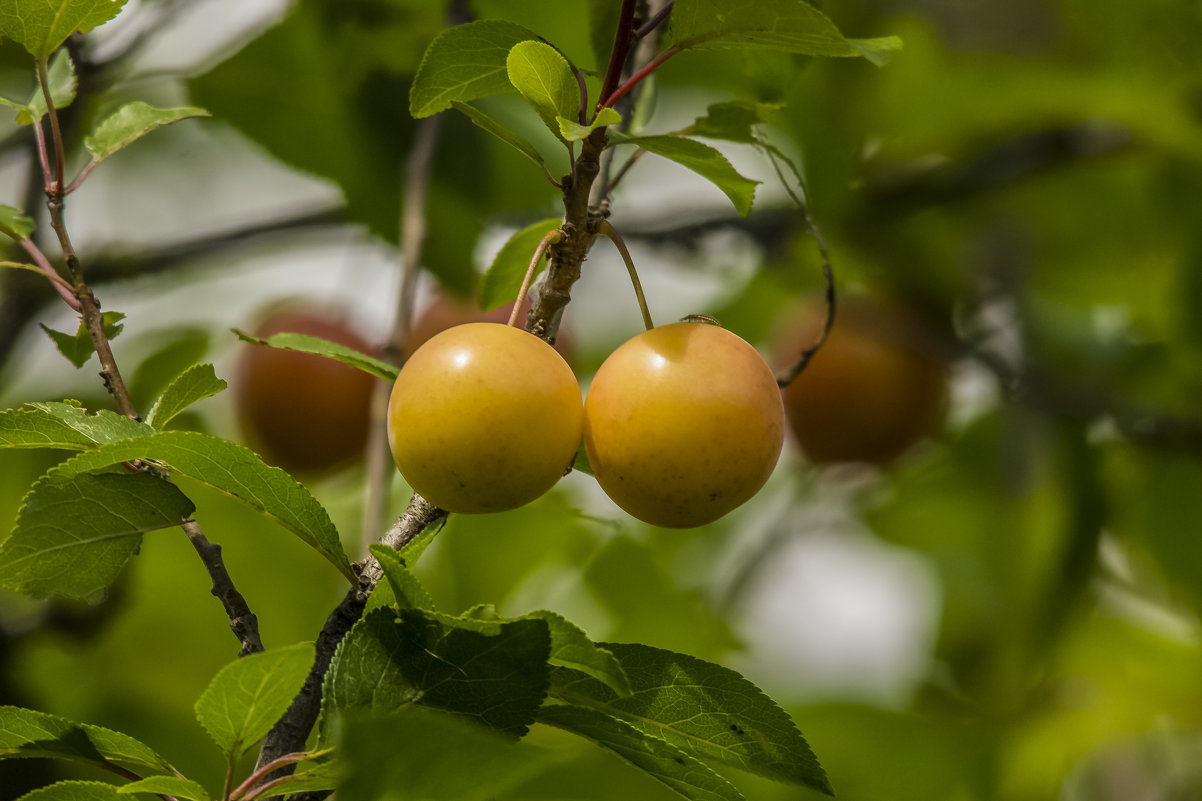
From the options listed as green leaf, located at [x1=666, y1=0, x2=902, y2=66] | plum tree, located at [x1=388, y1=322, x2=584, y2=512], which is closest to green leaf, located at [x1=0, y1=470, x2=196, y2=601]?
plum tree, located at [x1=388, y1=322, x2=584, y2=512]

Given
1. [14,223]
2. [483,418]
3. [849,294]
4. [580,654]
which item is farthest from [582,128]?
[849,294]

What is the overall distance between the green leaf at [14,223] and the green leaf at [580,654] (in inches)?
17.0

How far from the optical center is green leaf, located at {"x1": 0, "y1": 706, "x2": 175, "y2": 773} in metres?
0.55

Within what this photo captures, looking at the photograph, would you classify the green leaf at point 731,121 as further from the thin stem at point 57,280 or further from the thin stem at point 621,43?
the thin stem at point 57,280

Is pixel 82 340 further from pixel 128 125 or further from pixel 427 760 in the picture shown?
pixel 427 760

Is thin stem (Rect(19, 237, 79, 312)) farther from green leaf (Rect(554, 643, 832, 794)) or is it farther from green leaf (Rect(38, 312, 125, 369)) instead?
green leaf (Rect(554, 643, 832, 794))

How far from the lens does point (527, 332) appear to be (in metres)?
0.63

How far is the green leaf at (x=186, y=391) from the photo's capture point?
622 mm

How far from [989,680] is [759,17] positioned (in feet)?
5.15

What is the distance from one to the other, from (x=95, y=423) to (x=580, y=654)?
29 cm

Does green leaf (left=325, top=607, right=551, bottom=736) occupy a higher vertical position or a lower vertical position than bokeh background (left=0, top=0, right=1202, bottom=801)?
higher

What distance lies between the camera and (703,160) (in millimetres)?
647

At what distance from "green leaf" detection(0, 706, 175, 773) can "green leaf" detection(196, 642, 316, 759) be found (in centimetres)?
5

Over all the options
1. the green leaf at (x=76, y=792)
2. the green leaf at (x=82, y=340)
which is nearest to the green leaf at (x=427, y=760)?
the green leaf at (x=76, y=792)
